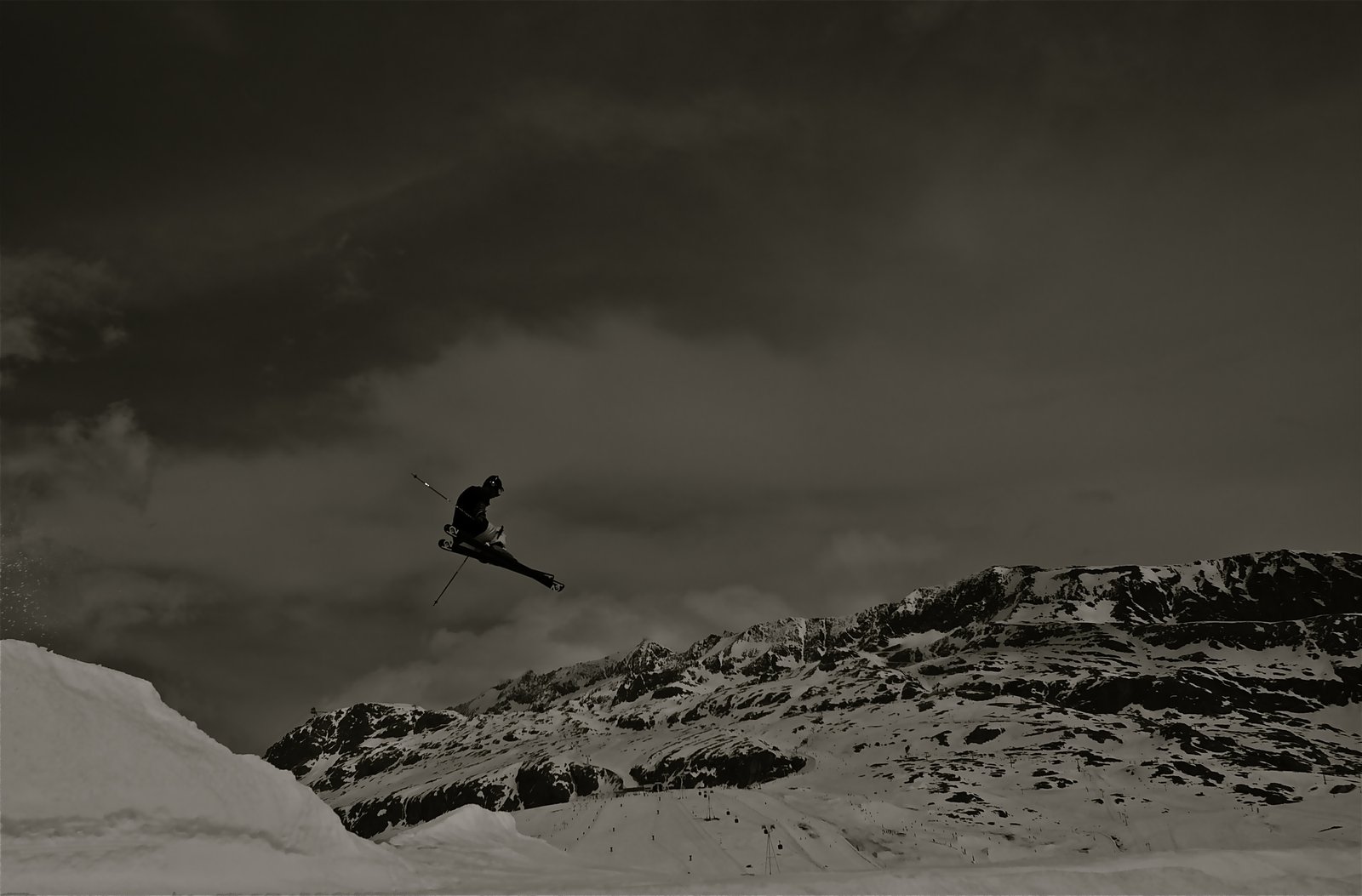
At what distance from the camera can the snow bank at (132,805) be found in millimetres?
14109

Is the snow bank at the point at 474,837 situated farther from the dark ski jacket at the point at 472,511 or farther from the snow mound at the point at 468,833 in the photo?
the dark ski jacket at the point at 472,511

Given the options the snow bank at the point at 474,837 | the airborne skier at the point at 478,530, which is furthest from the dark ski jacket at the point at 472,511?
the snow bank at the point at 474,837

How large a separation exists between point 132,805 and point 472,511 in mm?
9425

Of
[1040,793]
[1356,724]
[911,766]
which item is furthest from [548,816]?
[1356,724]

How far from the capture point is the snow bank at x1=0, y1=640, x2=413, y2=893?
46.3ft

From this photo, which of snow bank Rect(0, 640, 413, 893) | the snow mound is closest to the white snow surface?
snow bank Rect(0, 640, 413, 893)

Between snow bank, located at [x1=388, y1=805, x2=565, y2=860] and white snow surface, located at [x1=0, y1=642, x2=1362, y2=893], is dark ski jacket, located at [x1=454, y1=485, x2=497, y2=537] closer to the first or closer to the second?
white snow surface, located at [x1=0, y1=642, x2=1362, y2=893]

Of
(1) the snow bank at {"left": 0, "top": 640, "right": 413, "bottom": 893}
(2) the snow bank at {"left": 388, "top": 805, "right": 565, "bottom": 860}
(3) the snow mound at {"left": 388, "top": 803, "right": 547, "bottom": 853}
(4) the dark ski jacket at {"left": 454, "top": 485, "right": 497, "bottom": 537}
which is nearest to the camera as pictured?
(1) the snow bank at {"left": 0, "top": 640, "right": 413, "bottom": 893}

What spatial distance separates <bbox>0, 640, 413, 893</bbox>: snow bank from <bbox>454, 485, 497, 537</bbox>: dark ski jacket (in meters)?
7.14

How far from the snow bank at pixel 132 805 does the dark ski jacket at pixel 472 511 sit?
714cm

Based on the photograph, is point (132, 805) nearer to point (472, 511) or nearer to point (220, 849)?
point (220, 849)

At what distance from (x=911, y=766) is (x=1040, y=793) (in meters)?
42.9

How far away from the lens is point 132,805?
50.1 feet

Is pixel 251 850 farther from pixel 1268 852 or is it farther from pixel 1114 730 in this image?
pixel 1114 730
